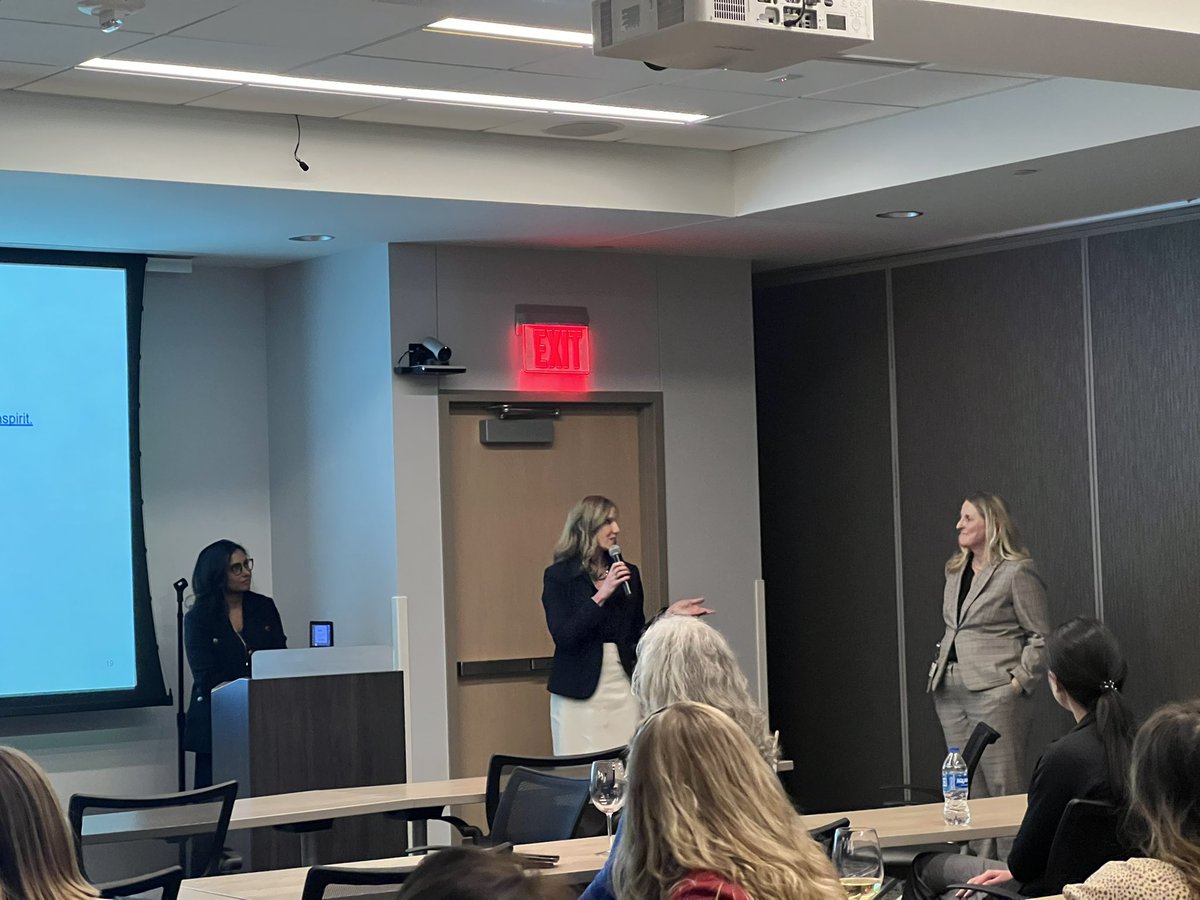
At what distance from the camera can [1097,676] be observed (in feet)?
14.4

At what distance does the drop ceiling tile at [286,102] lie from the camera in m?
6.07

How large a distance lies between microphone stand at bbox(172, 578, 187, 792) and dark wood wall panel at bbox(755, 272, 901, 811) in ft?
11.6

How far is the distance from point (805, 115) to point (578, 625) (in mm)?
2359

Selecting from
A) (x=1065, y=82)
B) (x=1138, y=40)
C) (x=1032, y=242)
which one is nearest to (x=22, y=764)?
(x=1138, y=40)

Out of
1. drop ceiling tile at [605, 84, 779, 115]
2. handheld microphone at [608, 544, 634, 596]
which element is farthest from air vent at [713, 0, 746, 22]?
handheld microphone at [608, 544, 634, 596]

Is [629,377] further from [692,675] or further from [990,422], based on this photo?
[692,675]

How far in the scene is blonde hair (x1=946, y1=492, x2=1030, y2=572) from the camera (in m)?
7.38

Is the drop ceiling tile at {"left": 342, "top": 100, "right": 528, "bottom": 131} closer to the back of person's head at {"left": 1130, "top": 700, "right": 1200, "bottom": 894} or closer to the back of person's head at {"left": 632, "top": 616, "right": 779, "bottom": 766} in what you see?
the back of person's head at {"left": 632, "top": 616, "right": 779, "bottom": 766}

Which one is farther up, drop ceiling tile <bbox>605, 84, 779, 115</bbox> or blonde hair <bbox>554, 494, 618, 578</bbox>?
drop ceiling tile <bbox>605, 84, 779, 115</bbox>

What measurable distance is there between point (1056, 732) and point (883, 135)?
329 cm

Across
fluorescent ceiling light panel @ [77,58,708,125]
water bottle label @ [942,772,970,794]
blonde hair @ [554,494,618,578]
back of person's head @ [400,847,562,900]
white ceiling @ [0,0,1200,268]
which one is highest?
fluorescent ceiling light panel @ [77,58,708,125]

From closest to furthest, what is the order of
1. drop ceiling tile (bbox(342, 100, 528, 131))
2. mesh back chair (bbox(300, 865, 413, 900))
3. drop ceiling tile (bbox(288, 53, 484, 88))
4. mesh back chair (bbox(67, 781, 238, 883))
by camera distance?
mesh back chair (bbox(300, 865, 413, 900))
mesh back chair (bbox(67, 781, 238, 883))
drop ceiling tile (bbox(288, 53, 484, 88))
drop ceiling tile (bbox(342, 100, 528, 131))

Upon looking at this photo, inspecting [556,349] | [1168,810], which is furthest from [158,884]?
[556,349]

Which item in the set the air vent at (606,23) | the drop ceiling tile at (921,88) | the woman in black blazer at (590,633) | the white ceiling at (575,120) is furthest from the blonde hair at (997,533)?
the air vent at (606,23)
